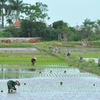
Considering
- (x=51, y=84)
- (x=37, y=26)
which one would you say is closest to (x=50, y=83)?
(x=51, y=84)

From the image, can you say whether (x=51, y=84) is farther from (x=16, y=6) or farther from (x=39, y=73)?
(x=16, y=6)

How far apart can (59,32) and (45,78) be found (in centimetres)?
4854

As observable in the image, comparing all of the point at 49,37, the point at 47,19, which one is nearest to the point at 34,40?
the point at 49,37

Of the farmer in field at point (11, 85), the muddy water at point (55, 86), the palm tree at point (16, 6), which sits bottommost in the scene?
the muddy water at point (55, 86)

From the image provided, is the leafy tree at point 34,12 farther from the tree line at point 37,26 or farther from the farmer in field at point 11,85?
the farmer in field at point 11,85

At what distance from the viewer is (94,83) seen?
20.5 meters

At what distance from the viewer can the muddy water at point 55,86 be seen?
16.7 metres

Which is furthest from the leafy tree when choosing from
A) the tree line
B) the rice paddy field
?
the rice paddy field

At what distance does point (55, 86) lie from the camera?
1955cm

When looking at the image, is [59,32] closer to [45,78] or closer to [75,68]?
[75,68]

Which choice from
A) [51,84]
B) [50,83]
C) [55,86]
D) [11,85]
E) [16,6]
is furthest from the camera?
[16,6]

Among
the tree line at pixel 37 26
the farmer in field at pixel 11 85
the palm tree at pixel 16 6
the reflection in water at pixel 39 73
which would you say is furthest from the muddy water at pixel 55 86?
the palm tree at pixel 16 6

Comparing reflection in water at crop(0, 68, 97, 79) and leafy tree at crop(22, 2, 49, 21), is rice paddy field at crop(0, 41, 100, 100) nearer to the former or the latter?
reflection in water at crop(0, 68, 97, 79)

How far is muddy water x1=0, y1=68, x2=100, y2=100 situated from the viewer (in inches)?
656
